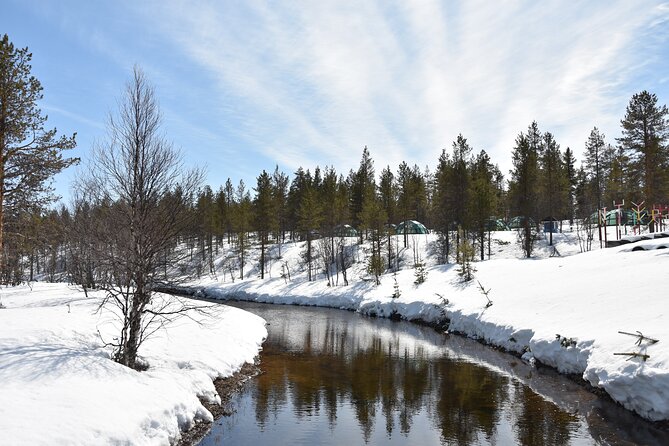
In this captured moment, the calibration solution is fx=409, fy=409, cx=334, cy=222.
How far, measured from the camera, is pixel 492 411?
11469mm

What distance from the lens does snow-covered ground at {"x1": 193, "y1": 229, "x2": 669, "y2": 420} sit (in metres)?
11.2

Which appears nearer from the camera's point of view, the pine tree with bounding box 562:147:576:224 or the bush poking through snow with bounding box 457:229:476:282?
the bush poking through snow with bounding box 457:229:476:282

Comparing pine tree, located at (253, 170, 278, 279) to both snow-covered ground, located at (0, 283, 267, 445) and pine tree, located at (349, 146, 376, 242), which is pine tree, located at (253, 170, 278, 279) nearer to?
pine tree, located at (349, 146, 376, 242)

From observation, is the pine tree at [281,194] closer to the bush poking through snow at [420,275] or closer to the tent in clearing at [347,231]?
the tent in clearing at [347,231]

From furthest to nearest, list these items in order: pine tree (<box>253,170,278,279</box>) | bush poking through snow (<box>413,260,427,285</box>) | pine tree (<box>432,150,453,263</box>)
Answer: pine tree (<box>253,170,278,279</box>), pine tree (<box>432,150,453,263</box>), bush poking through snow (<box>413,260,427,285</box>)

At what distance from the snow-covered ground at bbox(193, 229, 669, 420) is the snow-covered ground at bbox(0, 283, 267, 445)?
11.3 metres

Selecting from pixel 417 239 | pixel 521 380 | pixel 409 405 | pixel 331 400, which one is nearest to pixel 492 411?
pixel 409 405

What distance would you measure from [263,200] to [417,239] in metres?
23.0

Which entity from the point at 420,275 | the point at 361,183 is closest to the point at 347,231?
the point at 361,183

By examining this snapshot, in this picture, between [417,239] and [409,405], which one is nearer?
[409,405]

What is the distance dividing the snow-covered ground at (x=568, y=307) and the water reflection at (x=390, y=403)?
1458 mm

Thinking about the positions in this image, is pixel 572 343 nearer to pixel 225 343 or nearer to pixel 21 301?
pixel 225 343

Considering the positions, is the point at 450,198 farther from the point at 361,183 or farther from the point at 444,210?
the point at 361,183

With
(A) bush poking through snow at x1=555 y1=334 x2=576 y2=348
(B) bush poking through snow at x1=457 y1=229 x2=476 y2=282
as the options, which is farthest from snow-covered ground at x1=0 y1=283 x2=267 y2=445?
(B) bush poking through snow at x1=457 y1=229 x2=476 y2=282
